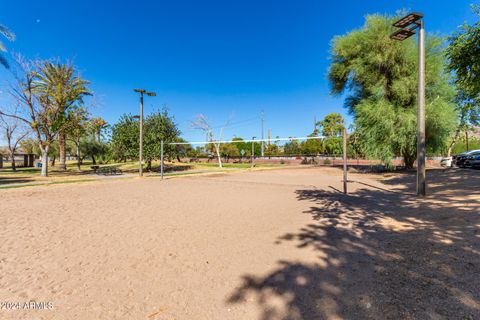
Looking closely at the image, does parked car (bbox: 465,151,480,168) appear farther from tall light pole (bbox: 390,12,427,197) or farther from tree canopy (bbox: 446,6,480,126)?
tall light pole (bbox: 390,12,427,197)

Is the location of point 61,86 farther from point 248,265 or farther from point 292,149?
point 292,149

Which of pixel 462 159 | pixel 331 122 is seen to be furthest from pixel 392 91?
pixel 331 122

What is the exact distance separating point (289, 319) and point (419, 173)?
347 inches

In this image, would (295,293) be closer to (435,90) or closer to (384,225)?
(384,225)

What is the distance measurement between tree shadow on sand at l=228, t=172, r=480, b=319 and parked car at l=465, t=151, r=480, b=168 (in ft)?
63.6

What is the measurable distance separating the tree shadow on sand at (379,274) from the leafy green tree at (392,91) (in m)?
14.0

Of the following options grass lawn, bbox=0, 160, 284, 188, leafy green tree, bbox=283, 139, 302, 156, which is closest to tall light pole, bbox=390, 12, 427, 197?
grass lawn, bbox=0, 160, 284, 188

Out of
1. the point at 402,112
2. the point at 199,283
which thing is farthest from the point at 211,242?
the point at 402,112

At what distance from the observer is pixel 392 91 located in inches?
731

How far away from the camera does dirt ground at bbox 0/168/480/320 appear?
8.40 ft

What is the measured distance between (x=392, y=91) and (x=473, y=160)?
8.99 meters

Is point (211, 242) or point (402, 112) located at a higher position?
point (402, 112)

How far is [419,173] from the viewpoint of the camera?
8695mm

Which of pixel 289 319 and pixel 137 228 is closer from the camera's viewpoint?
pixel 289 319
